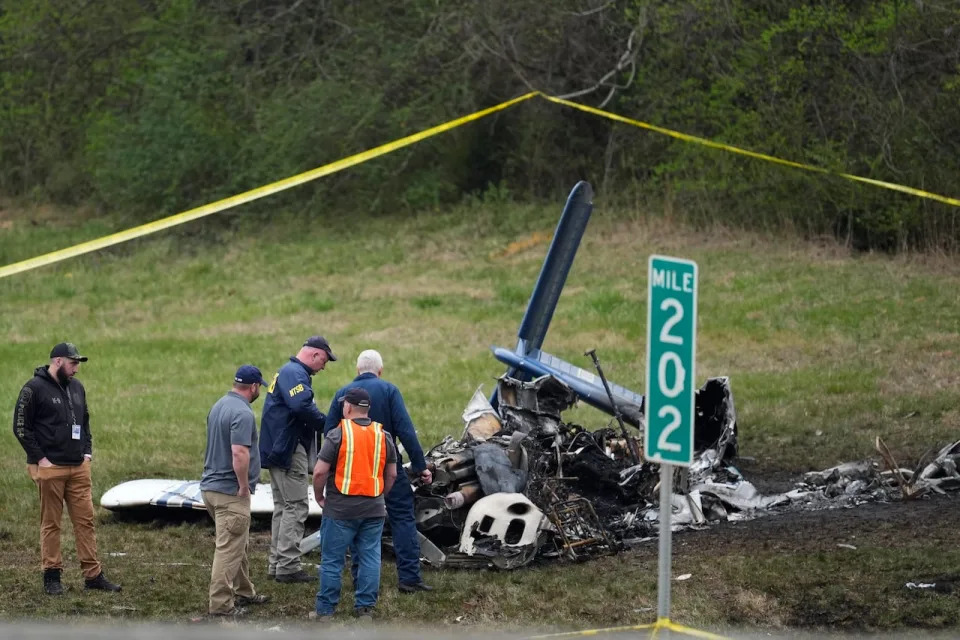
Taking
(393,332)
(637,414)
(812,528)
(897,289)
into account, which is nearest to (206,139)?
(393,332)

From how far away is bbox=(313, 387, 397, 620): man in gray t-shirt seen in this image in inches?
346

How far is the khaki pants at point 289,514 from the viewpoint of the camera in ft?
32.9

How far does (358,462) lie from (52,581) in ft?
8.05

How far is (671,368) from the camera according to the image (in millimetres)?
6500

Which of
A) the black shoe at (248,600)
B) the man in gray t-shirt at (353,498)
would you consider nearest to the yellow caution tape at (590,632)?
the man in gray t-shirt at (353,498)

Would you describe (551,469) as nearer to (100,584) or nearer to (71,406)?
(100,584)

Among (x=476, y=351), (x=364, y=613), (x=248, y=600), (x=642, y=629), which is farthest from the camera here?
(x=476, y=351)

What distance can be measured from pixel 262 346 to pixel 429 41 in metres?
13.9

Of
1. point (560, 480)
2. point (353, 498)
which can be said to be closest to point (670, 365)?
point (353, 498)

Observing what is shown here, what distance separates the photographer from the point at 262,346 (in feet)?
71.4

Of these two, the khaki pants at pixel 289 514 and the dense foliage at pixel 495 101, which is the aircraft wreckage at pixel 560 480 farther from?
the dense foliage at pixel 495 101

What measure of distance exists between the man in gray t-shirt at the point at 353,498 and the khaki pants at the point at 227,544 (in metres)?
0.55

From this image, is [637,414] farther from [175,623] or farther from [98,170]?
[98,170]

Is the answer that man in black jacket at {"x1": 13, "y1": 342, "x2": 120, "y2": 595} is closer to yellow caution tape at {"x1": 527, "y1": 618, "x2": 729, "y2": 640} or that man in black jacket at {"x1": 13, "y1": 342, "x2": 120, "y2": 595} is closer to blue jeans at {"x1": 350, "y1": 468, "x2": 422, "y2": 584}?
blue jeans at {"x1": 350, "y1": 468, "x2": 422, "y2": 584}
